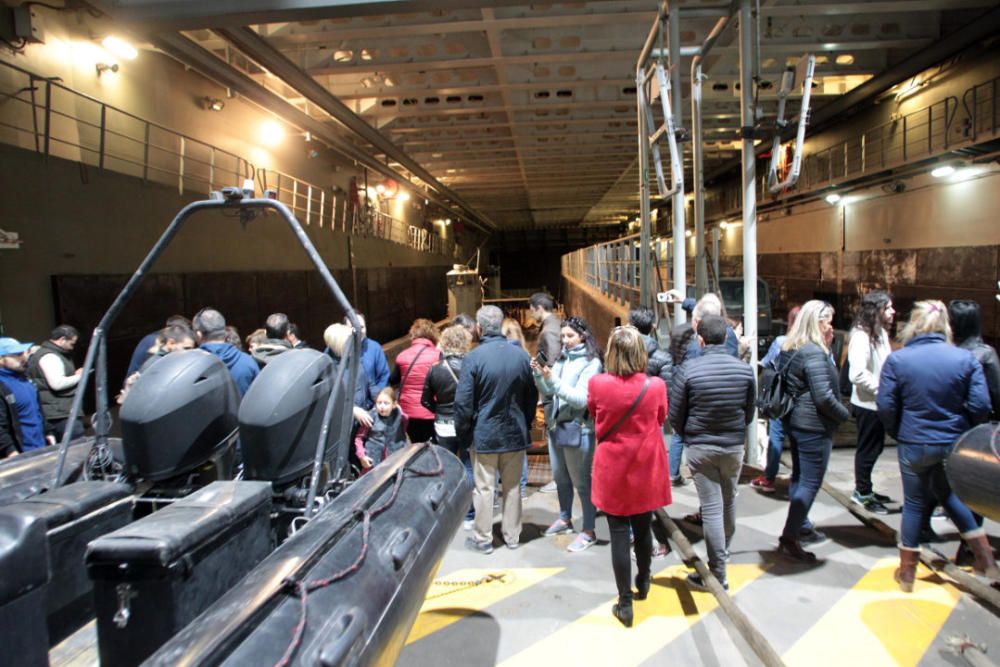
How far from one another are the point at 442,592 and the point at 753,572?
195 cm


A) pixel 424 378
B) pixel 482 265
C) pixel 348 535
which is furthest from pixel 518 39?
pixel 482 265

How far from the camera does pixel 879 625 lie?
3139 mm

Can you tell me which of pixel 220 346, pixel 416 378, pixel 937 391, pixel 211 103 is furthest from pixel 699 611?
pixel 211 103

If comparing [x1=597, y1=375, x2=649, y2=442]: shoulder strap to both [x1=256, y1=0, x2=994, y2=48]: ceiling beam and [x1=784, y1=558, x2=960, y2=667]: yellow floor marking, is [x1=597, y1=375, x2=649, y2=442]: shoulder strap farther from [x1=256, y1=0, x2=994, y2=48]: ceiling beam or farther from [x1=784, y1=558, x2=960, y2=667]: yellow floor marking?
[x1=256, y1=0, x2=994, y2=48]: ceiling beam

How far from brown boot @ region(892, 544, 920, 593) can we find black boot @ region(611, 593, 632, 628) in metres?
1.63

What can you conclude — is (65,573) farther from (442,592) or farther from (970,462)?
(970,462)

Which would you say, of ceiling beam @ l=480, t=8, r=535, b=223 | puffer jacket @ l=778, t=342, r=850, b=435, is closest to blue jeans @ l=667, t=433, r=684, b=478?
puffer jacket @ l=778, t=342, r=850, b=435

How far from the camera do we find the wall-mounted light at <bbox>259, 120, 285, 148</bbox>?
12.9 metres

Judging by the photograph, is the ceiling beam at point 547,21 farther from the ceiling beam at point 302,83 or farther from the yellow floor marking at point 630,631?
the yellow floor marking at point 630,631

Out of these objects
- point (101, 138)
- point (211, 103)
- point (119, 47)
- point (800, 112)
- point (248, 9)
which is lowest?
point (800, 112)

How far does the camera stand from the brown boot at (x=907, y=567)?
3414mm

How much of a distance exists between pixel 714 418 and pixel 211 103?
10.7m

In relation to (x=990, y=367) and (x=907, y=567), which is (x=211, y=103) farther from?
(x=907, y=567)

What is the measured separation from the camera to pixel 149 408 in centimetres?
237
